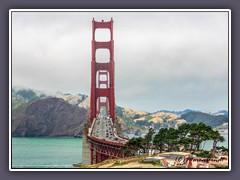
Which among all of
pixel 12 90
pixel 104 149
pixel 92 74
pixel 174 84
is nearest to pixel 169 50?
pixel 174 84

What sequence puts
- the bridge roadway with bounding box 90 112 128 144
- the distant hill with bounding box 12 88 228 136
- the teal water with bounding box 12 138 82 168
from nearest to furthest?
1. the teal water with bounding box 12 138 82 168
2. the distant hill with bounding box 12 88 228 136
3. the bridge roadway with bounding box 90 112 128 144

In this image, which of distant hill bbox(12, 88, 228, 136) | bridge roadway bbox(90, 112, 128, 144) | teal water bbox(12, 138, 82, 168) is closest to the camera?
teal water bbox(12, 138, 82, 168)

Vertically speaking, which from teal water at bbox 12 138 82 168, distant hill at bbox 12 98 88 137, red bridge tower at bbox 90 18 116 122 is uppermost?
red bridge tower at bbox 90 18 116 122

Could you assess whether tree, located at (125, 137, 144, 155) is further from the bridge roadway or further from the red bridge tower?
the red bridge tower

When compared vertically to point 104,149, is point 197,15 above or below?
above

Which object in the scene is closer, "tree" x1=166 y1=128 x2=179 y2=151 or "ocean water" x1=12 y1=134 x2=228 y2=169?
"ocean water" x1=12 y1=134 x2=228 y2=169

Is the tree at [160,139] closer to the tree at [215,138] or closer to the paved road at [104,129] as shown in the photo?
the paved road at [104,129]

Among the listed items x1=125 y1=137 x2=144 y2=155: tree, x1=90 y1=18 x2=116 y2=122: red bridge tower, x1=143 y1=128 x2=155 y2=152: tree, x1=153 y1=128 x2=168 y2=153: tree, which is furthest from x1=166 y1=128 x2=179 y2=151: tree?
x1=90 y1=18 x2=116 y2=122: red bridge tower
